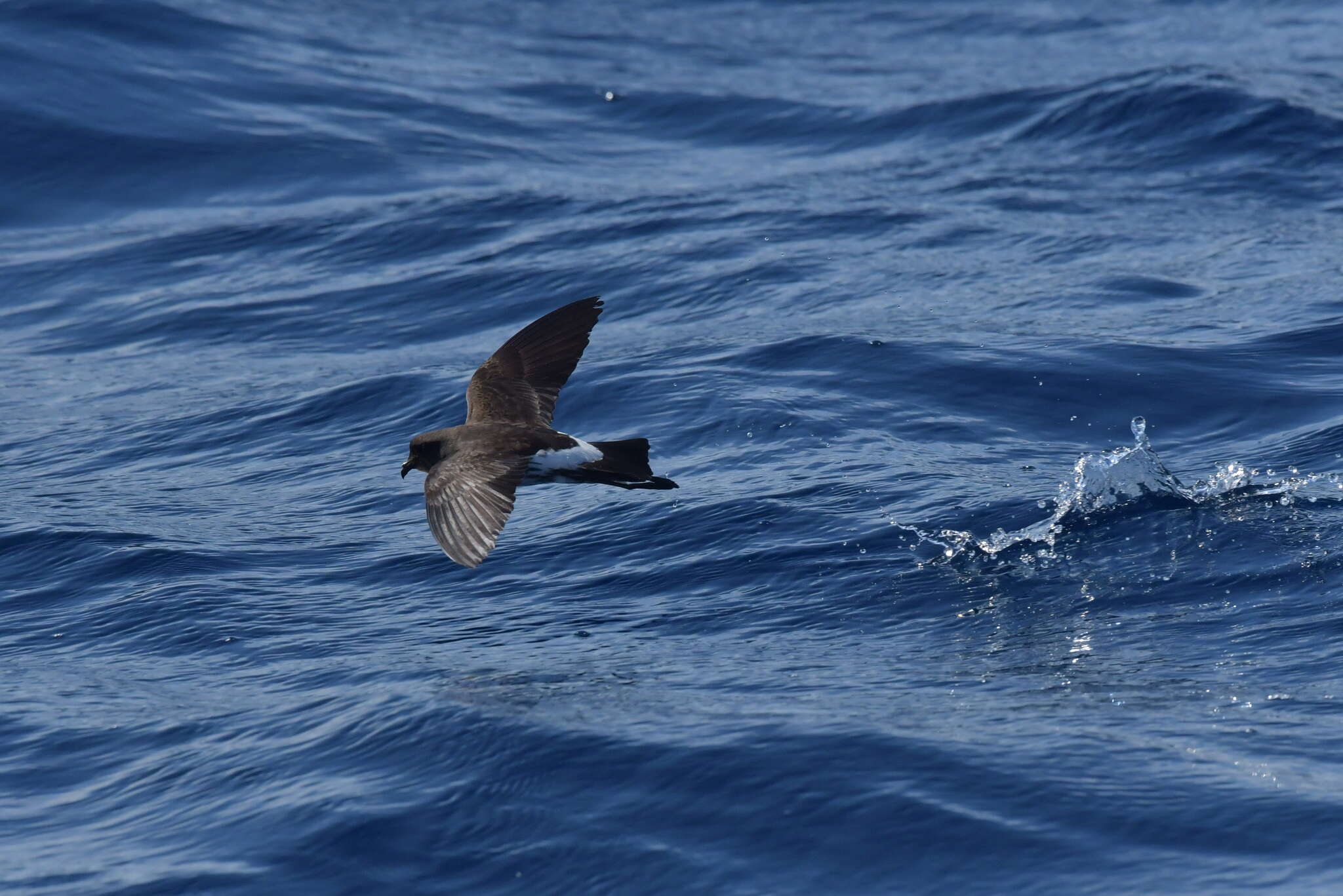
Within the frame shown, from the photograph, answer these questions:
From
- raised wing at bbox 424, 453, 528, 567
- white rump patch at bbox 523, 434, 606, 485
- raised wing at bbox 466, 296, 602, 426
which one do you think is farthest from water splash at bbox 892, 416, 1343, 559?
raised wing at bbox 424, 453, 528, 567

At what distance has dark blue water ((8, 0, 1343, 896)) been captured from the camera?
485 cm

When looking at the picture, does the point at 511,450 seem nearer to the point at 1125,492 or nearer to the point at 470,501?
the point at 470,501

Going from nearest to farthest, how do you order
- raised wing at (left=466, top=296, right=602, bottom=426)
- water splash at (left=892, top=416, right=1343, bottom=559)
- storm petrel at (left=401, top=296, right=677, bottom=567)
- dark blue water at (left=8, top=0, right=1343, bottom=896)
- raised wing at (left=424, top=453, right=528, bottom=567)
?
dark blue water at (left=8, top=0, right=1343, bottom=896) → raised wing at (left=424, top=453, right=528, bottom=567) → storm petrel at (left=401, top=296, right=677, bottom=567) → water splash at (left=892, top=416, right=1343, bottom=559) → raised wing at (left=466, top=296, right=602, bottom=426)

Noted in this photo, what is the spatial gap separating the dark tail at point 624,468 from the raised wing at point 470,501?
0.28m

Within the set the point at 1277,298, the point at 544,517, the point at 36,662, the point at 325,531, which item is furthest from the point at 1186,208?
the point at 36,662

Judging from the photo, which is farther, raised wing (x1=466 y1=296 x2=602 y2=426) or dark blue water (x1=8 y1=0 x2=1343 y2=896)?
raised wing (x1=466 y1=296 x2=602 y2=426)

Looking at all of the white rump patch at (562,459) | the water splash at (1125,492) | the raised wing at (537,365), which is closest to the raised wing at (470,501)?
the white rump patch at (562,459)

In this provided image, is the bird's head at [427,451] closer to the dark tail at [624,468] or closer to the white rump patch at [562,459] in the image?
the white rump patch at [562,459]

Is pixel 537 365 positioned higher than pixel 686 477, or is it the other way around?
pixel 537 365

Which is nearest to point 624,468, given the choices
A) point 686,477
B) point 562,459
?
point 562,459

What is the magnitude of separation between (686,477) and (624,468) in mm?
1746

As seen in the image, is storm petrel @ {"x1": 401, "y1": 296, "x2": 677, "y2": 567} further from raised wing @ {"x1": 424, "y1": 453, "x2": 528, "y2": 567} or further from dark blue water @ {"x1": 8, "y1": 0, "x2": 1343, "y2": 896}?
dark blue water @ {"x1": 8, "y1": 0, "x2": 1343, "y2": 896}

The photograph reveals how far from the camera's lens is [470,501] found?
5840 mm

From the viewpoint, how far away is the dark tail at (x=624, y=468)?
6336mm
